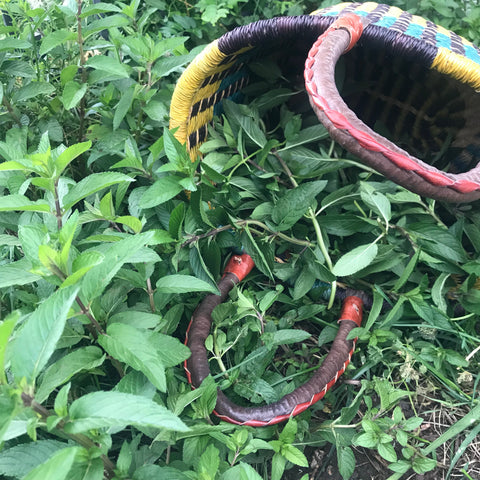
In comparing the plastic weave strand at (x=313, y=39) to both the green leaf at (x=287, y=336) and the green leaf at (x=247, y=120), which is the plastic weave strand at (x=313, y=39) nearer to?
the green leaf at (x=247, y=120)

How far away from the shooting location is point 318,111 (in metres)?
0.71

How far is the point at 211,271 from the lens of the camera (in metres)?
0.88

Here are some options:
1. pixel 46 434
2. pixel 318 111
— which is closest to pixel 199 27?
pixel 318 111

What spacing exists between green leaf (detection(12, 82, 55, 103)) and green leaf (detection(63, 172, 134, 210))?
38 cm

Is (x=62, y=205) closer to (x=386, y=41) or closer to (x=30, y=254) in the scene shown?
(x=30, y=254)

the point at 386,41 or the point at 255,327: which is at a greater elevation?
the point at 386,41

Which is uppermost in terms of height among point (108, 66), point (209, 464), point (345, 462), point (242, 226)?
point (108, 66)

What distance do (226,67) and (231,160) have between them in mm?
216

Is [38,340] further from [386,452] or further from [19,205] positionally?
[386,452]

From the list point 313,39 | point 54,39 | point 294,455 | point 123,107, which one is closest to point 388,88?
point 313,39

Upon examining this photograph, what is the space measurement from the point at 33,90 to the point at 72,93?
0.39 feet

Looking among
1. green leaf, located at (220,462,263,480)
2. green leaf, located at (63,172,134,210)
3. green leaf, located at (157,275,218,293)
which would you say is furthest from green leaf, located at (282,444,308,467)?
green leaf, located at (63,172,134,210)

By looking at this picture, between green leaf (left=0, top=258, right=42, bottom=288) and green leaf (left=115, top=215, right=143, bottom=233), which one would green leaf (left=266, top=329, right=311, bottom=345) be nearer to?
green leaf (left=115, top=215, right=143, bottom=233)

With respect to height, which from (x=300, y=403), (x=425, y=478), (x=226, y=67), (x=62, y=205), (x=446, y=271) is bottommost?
(x=425, y=478)
